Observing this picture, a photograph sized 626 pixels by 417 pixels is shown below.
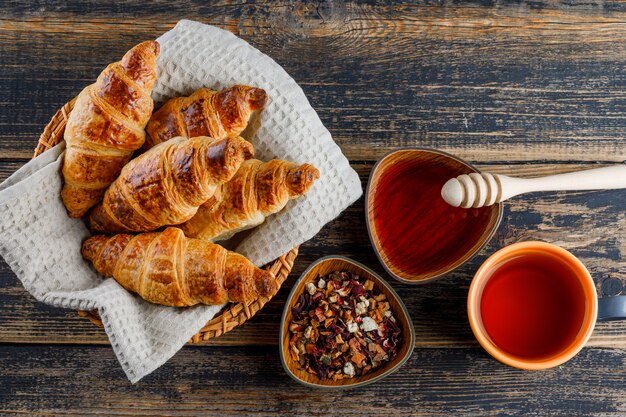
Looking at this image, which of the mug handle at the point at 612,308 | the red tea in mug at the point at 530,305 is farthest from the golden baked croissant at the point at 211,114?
the mug handle at the point at 612,308

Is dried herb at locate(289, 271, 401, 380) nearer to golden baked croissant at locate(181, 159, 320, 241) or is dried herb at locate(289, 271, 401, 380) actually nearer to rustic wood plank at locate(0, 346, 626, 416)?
rustic wood plank at locate(0, 346, 626, 416)

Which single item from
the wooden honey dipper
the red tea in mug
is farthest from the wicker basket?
the red tea in mug

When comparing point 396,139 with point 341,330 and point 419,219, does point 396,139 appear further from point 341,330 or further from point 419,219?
point 341,330

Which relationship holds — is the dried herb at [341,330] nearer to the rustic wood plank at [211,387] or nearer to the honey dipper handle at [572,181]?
the rustic wood plank at [211,387]

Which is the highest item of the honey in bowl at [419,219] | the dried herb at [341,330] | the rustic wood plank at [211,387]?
the honey in bowl at [419,219]

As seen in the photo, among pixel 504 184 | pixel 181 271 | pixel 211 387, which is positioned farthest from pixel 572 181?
pixel 211 387

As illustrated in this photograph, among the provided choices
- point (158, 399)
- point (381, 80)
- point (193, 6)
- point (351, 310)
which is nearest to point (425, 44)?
point (381, 80)
